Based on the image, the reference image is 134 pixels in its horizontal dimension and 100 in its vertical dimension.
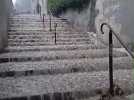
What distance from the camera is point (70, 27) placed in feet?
27.5

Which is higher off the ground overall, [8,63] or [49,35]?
[49,35]

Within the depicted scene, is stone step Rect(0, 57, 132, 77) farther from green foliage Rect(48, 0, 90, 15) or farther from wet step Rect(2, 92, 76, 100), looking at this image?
green foliage Rect(48, 0, 90, 15)

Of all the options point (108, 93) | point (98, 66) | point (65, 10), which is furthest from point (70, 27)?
point (108, 93)

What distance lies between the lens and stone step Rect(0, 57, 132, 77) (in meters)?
4.03

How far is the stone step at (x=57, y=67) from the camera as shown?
4027 mm

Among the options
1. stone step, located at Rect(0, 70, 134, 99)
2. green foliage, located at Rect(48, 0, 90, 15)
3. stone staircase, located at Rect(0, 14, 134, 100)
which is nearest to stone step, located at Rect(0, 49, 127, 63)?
stone staircase, located at Rect(0, 14, 134, 100)

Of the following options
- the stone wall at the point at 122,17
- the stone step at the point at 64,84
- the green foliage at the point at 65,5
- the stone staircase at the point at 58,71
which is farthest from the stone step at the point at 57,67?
the green foliage at the point at 65,5

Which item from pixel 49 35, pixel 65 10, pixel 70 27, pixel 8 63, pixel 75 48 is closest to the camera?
pixel 8 63

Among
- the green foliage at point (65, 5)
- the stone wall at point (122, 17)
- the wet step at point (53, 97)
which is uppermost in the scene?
the green foliage at point (65, 5)

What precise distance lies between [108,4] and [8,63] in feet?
9.92

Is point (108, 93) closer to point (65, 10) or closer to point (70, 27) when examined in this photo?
point (70, 27)

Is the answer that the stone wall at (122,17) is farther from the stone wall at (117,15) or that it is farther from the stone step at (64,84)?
the stone step at (64,84)

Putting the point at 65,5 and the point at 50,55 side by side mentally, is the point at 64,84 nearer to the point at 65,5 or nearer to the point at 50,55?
the point at 50,55

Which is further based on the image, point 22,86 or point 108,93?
point 22,86
